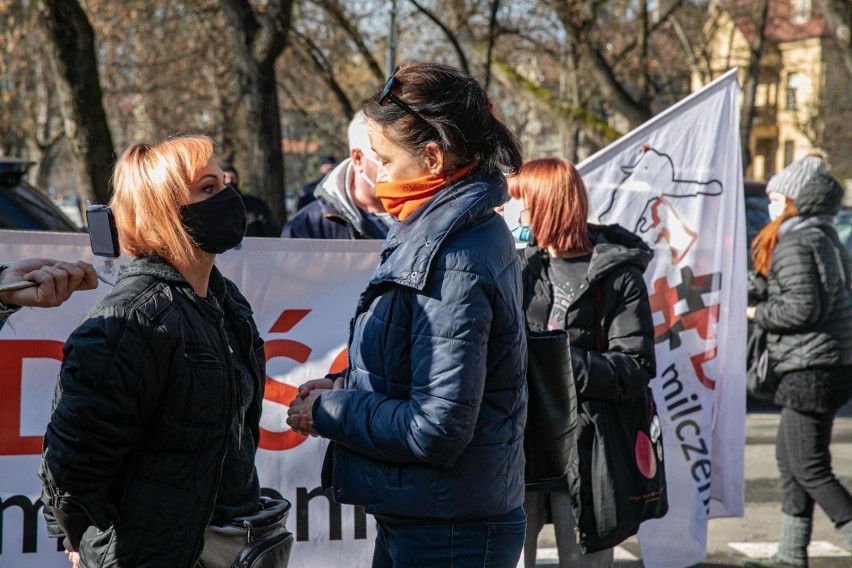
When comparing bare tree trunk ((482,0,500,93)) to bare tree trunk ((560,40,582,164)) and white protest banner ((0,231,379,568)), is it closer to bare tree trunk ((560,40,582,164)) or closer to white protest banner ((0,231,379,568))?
bare tree trunk ((560,40,582,164))

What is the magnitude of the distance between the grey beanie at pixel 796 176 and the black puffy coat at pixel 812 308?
0.07 meters

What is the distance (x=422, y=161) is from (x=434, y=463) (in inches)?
27.3

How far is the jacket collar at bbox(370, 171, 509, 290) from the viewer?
2.19 m

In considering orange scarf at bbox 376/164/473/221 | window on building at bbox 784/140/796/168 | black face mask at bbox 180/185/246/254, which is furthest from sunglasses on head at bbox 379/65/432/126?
window on building at bbox 784/140/796/168

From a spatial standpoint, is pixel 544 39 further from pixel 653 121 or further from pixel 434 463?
pixel 434 463

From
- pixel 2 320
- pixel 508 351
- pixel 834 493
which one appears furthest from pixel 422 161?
pixel 834 493

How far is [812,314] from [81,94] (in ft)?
20.9

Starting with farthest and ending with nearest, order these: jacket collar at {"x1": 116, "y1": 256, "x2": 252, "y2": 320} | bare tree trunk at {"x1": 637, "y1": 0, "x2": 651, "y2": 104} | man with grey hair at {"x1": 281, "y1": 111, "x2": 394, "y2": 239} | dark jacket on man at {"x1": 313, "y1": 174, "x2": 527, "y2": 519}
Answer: bare tree trunk at {"x1": 637, "y1": 0, "x2": 651, "y2": 104}, man with grey hair at {"x1": 281, "y1": 111, "x2": 394, "y2": 239}, jacket collar at {"x1": 116, "y1": 256, "x2": 252, "y2": 320}, dark jacket on man at {"x1": 313, "y1": 174, "x2": 527, "y2": 519}

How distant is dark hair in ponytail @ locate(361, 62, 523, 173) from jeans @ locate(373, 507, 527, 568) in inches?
32.9

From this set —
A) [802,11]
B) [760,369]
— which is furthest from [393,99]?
[802,11]

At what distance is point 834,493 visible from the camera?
15.5 feet

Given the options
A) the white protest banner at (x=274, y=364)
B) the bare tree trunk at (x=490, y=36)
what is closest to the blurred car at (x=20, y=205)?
the white protest banner at (x=274, y=364)

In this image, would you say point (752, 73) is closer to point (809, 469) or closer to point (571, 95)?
point (571, 95)

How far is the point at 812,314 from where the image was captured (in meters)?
4.62
